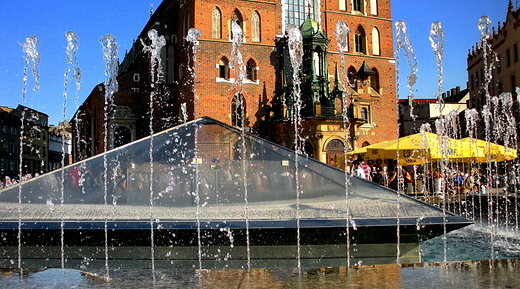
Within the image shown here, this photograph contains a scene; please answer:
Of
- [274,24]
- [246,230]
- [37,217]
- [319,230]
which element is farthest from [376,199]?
[274,24]

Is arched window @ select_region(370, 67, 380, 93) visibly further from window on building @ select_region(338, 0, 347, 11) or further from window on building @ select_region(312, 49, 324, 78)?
window on building @ select_region(312, 49, 324, 78)

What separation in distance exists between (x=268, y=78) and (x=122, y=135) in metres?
9.26

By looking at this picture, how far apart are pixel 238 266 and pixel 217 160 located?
7.49ft

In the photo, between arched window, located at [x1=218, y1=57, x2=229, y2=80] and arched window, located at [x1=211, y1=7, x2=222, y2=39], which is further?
Result: arched window, located at [x1=218, y1=57, x2=229, y2=80]

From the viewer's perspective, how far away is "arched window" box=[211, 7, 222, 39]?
26656mm

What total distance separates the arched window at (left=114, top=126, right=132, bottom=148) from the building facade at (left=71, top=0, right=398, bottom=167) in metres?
0.06

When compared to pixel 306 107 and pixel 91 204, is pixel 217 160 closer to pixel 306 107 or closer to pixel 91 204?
pixel 91 204

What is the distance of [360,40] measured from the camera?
30516mm

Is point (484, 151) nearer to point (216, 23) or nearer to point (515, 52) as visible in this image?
point (216, 23)

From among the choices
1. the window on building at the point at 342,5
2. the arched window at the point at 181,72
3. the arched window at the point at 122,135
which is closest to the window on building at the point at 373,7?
the window on building at the point at 342,5

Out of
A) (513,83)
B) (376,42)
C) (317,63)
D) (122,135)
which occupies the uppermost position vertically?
(376,42)

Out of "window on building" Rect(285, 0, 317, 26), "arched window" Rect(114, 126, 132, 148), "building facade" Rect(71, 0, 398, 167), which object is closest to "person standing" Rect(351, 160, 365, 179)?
"building facade" Rect(71, 0, 398, 167)

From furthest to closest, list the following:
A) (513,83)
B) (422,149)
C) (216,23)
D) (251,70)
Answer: (513,83) < (251,70) < (216,23) < (422,149)

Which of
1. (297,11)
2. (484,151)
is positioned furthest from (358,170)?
(297,11)
